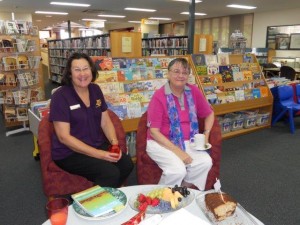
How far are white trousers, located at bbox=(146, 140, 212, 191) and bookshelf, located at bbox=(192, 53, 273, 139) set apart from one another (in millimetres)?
1848

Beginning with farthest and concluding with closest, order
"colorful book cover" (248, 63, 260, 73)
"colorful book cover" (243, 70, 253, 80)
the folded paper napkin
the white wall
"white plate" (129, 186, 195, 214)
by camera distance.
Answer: the white wall
"colorful book cover" (248, 63, 260, 73)
"colorful book cover" (243, 70, 253, 80)
"white plate" (129, 186, 195, 214)
the folded paper napkin

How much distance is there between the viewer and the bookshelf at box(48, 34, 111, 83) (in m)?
7.23

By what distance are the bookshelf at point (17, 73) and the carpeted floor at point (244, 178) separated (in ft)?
1.54

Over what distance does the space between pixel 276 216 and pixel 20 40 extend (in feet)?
14.4

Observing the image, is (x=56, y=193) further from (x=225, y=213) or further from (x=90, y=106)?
(x=225, y=213)

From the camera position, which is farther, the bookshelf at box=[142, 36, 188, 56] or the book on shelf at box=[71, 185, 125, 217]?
the bookshelf at box=[142, 36, 188, 56]

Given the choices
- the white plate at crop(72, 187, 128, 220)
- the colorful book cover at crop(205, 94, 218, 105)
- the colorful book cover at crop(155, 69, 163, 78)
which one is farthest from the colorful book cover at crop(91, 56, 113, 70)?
the white plate at crop(72, 187, 128, 220)

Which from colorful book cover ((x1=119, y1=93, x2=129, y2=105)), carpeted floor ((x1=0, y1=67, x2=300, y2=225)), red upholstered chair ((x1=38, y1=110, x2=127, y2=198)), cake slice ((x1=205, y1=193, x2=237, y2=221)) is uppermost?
colorful book cover ((x1=119, y1=93, x2=129, y2=105))

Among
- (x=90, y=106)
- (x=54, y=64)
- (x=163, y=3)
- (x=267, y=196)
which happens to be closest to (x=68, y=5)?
(x=54, y=64)

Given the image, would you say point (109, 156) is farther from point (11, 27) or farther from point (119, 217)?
point (11, 27)

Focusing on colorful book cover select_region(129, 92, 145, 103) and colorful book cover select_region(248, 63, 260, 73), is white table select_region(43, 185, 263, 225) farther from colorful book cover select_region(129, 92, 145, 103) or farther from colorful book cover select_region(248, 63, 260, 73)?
colorful book cover select_region(248, 63, 260, 73)

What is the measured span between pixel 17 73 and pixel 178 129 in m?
3.48

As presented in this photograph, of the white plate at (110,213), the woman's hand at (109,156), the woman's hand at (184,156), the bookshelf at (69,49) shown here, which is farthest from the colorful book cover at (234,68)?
the bookshelf at (69,49)

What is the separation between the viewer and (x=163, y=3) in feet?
29.9
